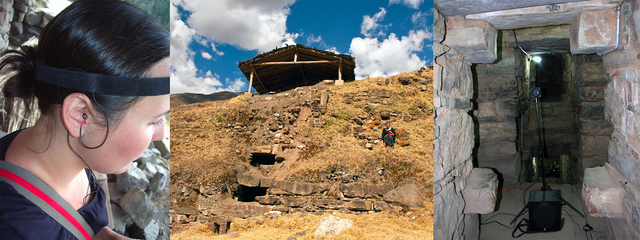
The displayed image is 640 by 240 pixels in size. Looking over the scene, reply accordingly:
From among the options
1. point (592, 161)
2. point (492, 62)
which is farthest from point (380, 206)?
point (492, 62)

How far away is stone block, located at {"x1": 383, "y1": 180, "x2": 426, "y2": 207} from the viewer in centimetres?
309

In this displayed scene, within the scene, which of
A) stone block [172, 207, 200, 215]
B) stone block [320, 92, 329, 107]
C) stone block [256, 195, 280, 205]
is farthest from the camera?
stone block [320, 92, 329, 107]

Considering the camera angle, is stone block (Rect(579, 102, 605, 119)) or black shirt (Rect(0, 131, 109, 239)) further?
stone block (Rect(579, 102, 605, 119))

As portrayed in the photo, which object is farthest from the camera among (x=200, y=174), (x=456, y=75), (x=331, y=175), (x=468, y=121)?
(x=200, y=174)

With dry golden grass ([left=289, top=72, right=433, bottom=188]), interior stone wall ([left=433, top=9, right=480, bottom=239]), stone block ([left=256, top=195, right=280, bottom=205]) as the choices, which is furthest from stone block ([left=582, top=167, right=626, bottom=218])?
stone block ([left=256, top=195, right=280, bottom=205])

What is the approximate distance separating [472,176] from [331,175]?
2.12m

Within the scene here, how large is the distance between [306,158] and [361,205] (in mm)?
932

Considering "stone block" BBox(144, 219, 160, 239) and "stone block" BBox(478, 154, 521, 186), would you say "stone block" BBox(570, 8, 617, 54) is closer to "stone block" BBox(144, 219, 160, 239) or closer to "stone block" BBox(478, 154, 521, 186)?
"stone block" BBox(478, 154, 521, 186)

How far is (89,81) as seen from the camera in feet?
1.76

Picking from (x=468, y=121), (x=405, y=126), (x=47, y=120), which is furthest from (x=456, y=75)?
(x=405, y=126)

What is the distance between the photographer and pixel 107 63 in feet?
1.85

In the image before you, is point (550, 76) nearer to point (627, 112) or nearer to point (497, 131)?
point (497, 131)

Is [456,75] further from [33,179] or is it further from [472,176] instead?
[33,179]

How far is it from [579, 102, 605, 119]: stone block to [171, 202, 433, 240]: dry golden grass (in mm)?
1717
